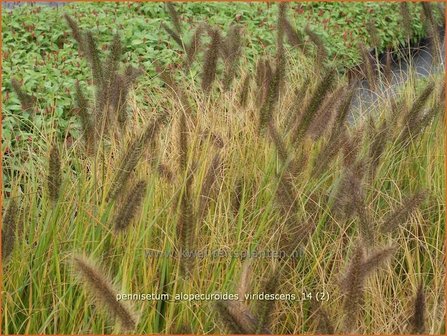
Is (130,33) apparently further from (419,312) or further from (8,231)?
(419,312)

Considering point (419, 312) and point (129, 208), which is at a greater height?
point (129, 208)

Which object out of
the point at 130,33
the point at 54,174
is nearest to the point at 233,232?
the point at 54,174

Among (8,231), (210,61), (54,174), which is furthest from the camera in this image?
(210,61)

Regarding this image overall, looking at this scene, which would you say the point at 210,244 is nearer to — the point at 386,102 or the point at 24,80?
the point at 386,102

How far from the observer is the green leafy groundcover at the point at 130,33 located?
4.11 meters

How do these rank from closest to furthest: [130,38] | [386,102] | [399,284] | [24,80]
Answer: [399,284] < [386,102] < [24,80] < [130,38]

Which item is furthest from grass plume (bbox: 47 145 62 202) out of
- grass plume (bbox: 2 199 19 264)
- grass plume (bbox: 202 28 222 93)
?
grass plume (bbox: 202 28 222 93)

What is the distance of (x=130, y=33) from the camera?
5.00m

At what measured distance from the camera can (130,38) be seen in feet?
16.4

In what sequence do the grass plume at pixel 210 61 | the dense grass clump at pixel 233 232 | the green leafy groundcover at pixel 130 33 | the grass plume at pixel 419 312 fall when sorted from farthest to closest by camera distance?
the green leafy groundcover at pixel 130 33, the grass plume at pixel 210 61, the dense grass clump at pixel 233 232, the grass plume at pixel 419 312

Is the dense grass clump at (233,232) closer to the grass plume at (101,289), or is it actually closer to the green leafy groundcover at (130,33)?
the grass plume at (101,289)

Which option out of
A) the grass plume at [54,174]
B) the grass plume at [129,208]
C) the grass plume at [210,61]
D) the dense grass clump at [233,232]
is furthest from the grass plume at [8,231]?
Result: the grass plume at [210,61]

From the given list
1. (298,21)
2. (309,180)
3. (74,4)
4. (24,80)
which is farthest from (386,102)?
(74,4)

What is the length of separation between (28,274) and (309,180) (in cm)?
101
